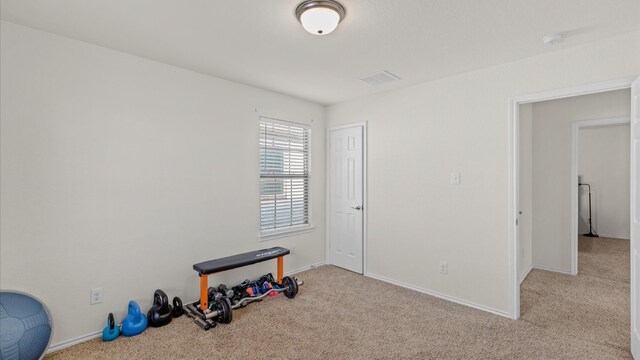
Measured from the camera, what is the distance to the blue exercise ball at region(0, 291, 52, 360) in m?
1.88

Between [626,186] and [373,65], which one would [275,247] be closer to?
[373,65]

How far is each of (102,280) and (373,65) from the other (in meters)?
3.06

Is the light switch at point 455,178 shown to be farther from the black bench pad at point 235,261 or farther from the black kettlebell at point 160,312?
the black kettlebell at point 160,312

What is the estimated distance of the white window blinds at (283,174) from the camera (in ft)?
12.5

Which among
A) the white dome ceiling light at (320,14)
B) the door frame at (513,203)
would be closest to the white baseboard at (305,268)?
the door frame at (513,203)

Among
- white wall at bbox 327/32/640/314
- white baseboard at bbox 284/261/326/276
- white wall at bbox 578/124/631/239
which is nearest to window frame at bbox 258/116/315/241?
white baseboard at bbox 284/261/326/276

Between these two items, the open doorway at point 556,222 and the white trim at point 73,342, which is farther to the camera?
the open doorway at point 556,222

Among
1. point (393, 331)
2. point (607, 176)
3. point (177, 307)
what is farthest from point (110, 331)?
point (607, 176)

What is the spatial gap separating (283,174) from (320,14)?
234 cm

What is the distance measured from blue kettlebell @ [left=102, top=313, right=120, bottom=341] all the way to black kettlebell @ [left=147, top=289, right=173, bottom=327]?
0.25 meters

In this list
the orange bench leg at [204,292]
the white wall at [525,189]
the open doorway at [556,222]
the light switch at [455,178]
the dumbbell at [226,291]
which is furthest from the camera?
the white wall at [525,189]

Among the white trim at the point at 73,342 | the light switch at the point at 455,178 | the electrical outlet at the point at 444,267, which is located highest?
the light switch at the point at 455,178

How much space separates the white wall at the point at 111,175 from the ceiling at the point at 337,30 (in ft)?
0.83

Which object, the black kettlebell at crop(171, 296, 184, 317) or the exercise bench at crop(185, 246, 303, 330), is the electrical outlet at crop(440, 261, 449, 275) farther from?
the black kettlebell at crop(171, 296, 184, 317)
